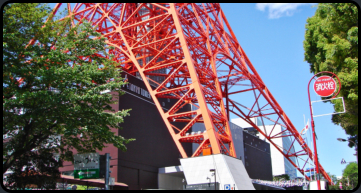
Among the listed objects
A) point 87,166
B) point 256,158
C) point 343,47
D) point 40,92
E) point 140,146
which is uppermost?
point 343,47

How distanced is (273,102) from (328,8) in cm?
2708

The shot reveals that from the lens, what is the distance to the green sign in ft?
36.6

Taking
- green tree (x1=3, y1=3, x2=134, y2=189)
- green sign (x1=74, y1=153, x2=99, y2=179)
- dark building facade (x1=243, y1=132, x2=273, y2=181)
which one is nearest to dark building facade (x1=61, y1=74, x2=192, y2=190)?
green tree (x1=3, y1=3, x2=134, y2=189)

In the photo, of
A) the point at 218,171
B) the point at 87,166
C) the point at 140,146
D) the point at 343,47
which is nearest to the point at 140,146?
the point at 140,146

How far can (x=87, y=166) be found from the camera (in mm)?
11438

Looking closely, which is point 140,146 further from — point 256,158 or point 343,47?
point 256,158

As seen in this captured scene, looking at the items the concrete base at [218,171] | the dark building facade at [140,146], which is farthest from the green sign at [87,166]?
the dark building facade at [140,146]

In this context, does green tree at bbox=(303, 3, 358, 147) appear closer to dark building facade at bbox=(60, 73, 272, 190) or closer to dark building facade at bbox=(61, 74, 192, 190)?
dark building facade at bbox=(60, 73, 272, 190)

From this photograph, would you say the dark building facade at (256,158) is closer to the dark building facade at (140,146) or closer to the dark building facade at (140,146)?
the dark building facade at (140,146)

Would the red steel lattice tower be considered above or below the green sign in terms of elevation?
above

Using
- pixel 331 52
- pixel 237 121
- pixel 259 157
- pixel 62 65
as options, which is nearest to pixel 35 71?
pixel 62 65

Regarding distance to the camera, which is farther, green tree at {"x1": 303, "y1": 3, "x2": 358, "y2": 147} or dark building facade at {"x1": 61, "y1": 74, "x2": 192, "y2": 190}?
dark building facade at {"x1": 61, "y1": 74, "x2": 192, "y2": 190}

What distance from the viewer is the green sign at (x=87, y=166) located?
439 inches

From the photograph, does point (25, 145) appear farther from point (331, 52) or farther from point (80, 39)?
point (331, 52)
